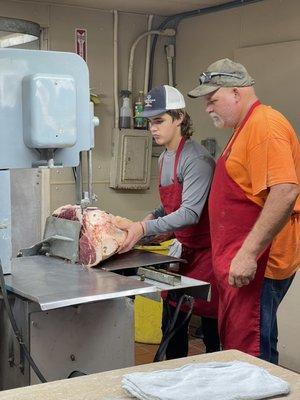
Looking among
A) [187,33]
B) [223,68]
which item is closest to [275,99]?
[187,33]

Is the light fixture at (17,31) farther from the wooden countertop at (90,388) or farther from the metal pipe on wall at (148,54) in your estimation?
the wooden countertop at (90,388)

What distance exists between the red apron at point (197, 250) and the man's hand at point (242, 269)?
1.48 feet

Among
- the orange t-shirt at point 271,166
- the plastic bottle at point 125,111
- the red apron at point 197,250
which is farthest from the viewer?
the plastic bottle at point 125,111

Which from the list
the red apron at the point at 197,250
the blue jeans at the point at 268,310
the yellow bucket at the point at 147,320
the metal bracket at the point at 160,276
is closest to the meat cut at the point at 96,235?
the metal bracket at the point at 160,276

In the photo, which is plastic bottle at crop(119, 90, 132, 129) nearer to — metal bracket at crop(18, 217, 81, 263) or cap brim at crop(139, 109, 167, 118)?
cap brim at crop(139, 109, 167, 118)

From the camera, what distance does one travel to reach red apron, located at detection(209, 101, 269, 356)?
7.94 feet

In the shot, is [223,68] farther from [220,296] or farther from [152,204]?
[152,204]

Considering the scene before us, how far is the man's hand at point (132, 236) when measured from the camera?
2656 mm

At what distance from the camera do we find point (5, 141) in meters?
2.01

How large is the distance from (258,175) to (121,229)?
65cm

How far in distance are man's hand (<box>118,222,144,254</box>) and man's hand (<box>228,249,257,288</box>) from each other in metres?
0.48

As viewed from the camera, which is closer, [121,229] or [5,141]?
[5,141]

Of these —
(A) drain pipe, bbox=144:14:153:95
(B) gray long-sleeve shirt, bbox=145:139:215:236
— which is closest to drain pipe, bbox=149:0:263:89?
(A) drain pipe, bbox=144:14:153:95

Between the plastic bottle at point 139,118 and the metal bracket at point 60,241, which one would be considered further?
the plastic bottle at point 139,118
